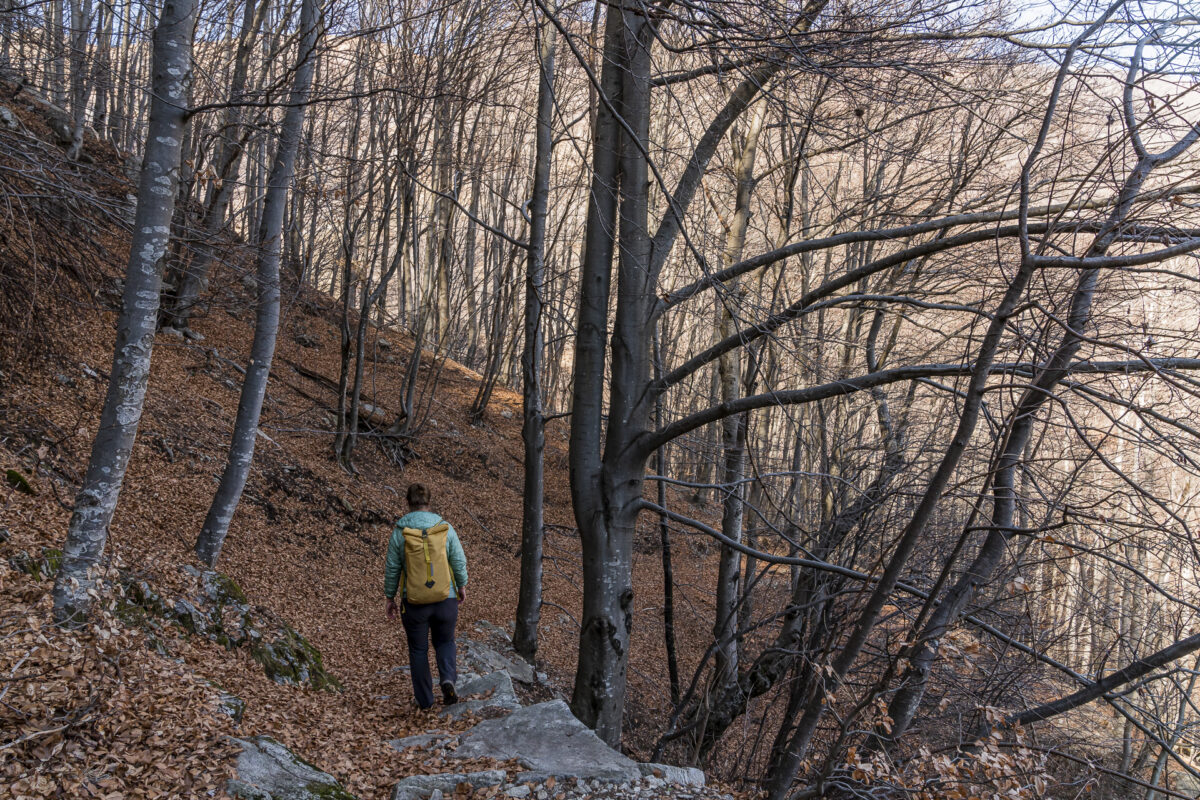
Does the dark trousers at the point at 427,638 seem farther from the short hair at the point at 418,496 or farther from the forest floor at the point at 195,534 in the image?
the short hair at the point at 418,496

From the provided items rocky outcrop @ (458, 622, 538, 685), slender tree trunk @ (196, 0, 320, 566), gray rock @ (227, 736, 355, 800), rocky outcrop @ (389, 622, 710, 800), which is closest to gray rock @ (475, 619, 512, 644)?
rocky outcrop @ (458, 622, 538, 685)

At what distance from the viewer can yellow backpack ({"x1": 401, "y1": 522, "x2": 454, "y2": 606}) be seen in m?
5.85

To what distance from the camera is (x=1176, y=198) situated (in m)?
3.21

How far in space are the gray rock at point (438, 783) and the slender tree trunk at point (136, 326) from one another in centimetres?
197

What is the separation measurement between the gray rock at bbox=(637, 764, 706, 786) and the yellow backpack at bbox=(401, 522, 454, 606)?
212 centimetres

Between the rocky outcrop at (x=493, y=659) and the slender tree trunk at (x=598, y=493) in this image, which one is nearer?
the slender tree trunk at (x=598, y=493)

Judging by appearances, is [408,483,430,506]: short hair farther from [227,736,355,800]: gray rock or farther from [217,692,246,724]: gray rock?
[227,736,355,800]: gray rock

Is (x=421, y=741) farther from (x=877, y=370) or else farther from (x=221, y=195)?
(x=221, y=195)

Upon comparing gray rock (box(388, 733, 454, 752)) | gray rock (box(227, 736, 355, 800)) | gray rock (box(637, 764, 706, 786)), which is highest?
gray rock (box(227, 736, 355, 800))

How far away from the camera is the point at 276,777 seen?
362 centimetres

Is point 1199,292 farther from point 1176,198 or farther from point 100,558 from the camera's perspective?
point 100,558

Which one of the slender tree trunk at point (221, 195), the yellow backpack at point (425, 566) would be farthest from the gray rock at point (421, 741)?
the slender tree trunk at point (221, 195)

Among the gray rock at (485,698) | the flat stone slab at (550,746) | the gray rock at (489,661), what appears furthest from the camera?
the gray rock at (489,661)

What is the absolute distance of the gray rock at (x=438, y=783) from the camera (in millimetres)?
4008
